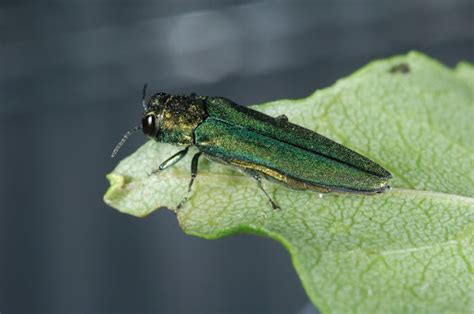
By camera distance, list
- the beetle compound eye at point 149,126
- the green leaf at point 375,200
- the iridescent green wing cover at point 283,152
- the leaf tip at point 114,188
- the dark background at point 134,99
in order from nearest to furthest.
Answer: the green leaf at point 375,200 → the leaf tip at point 114,188 → the iridescent green wing cover at point 283,152 → the beetle compound eye at point 149,126 → the dark background at point 134,99

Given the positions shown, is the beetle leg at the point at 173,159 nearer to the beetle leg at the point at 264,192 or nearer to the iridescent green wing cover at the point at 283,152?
the iridescent green wing cover at the point at 283,152

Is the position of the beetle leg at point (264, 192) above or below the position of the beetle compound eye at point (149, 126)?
below

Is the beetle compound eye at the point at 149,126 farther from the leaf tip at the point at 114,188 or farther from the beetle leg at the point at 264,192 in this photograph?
the beetle leg at the point at 264,192

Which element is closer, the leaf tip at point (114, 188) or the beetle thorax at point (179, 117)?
the leaf tip at point (114, 188)

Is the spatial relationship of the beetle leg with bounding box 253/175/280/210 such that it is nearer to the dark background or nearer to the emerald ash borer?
the emerald ash borer

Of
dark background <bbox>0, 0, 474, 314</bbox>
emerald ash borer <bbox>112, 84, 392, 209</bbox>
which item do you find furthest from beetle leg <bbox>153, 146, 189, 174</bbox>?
dark background <bbox>0, 0, 474, 314</bbox>

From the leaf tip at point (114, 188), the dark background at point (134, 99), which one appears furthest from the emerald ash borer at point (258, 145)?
the dark background at point (134, 99)

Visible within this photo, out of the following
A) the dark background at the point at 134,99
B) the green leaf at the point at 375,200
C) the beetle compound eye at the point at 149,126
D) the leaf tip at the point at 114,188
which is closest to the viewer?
the green leaf at the point at 375,200

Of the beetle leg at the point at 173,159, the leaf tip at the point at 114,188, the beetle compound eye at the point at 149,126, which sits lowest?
the leaf tip at the point at 114,188
